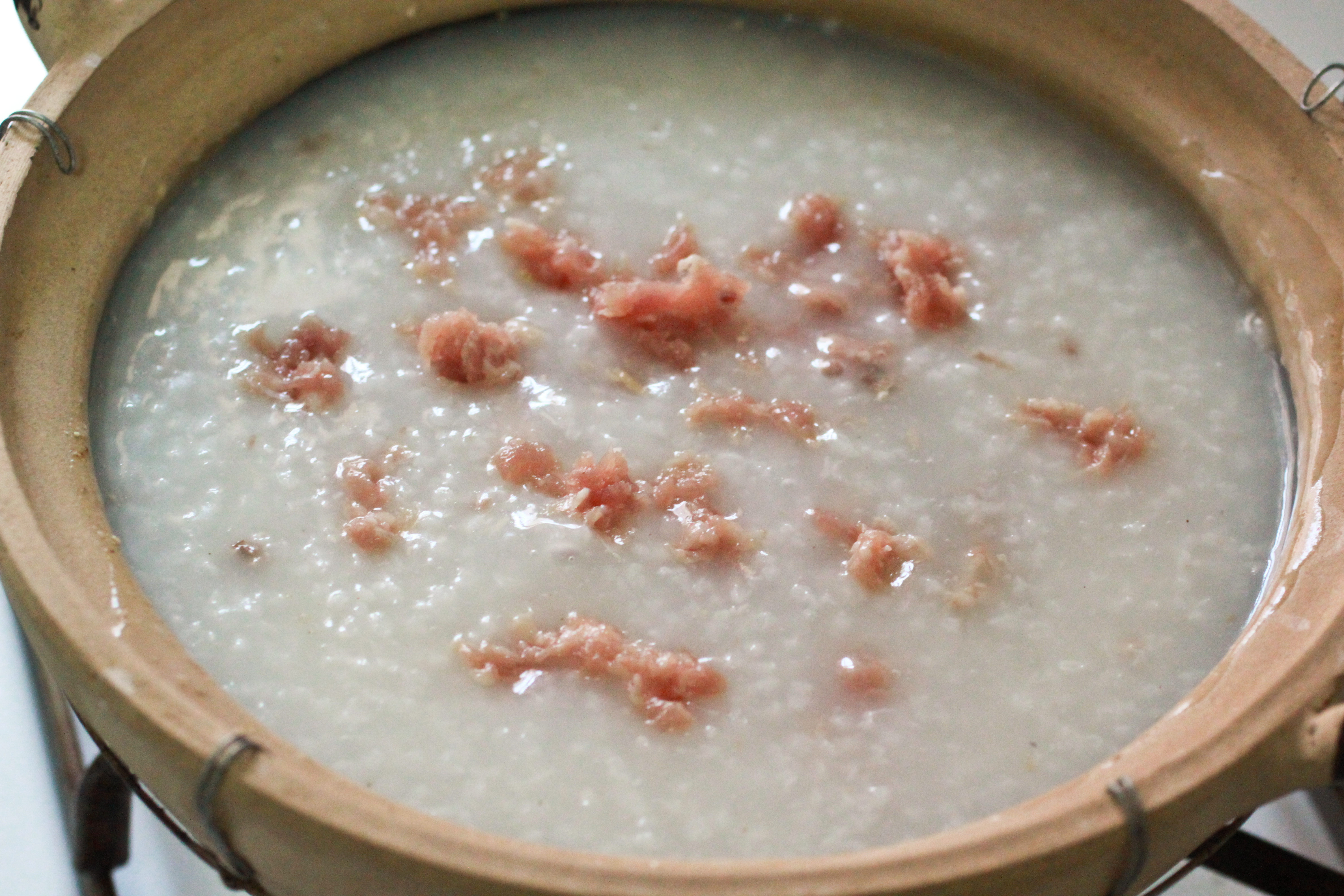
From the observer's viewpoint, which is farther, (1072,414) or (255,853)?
(1072,414)

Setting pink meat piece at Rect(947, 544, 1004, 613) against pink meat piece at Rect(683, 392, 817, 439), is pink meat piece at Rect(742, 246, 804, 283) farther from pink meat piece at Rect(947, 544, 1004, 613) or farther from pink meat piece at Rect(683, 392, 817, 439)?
pink meat piece at Rect(947, 544, 1004, 613)

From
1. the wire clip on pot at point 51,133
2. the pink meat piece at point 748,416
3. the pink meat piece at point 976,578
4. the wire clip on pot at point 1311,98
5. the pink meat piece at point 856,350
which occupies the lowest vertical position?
the wire clip on pot at point 51,133

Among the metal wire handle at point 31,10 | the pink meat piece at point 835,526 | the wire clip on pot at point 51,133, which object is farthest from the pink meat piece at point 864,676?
the metal wire handle at point 31,10

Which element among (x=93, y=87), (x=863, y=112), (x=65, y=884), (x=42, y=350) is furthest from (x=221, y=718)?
(x=863, y=112)

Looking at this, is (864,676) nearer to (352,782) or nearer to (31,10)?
(352,782)

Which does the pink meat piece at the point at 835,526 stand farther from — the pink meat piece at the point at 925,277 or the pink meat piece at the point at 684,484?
the pink meat piece at the point at 925,277

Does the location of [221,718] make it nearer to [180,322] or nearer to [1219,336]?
[180,322]

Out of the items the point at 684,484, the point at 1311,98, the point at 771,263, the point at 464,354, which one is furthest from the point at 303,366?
the point at 1311,98

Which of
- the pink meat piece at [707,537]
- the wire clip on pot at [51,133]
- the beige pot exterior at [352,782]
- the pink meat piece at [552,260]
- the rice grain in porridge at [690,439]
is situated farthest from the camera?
the pink meat piece at [552,260]
